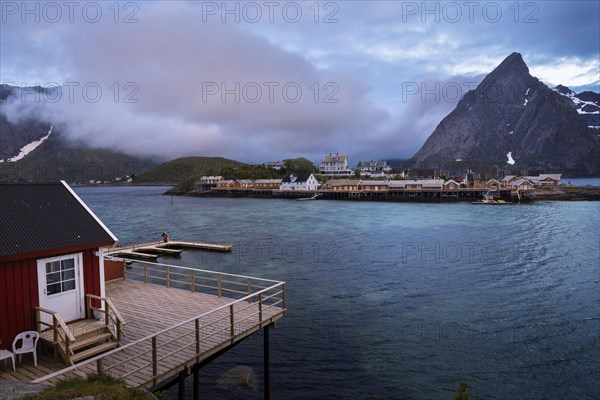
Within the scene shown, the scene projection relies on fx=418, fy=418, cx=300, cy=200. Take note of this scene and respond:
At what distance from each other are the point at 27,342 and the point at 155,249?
33486mm

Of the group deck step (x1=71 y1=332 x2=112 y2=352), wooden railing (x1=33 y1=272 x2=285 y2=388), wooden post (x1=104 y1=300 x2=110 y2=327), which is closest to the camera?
wooden railing (x1=33 y1=272 x2=285 y2=388)

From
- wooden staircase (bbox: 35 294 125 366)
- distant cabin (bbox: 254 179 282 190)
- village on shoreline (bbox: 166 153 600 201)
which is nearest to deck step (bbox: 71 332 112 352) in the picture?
wooden staircase (bbox: 35 294 125 366)

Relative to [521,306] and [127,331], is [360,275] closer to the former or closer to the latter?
[521,306]

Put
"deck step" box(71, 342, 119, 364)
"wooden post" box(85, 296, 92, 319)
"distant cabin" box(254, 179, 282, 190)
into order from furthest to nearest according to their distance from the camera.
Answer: "distant cabin" box(254, 179, 282, 190), "wooden post" box(85, 296, 92, 319), "deck step" box(71, 342, 119, 364)

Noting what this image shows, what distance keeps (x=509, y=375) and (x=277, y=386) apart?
9.15 m

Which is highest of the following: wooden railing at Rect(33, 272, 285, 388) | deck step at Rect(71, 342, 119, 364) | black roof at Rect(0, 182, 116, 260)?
black roof at Rect(0, 182, 116, 260)

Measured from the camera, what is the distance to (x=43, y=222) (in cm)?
1209

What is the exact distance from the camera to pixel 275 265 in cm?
3494

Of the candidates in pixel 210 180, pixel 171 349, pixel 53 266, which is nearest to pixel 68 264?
pixel 53 266

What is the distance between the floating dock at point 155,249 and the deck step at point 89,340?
→ 29.7m

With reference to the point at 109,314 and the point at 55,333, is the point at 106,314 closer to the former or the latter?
the point at 109,314

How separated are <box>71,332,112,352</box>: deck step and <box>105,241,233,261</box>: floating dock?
2969 centimetres

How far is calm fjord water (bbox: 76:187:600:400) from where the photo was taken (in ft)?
52.6

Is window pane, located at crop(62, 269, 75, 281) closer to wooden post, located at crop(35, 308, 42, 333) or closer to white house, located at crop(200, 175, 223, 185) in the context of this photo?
wooden post, located at crop(35, 308, 42, 333)
